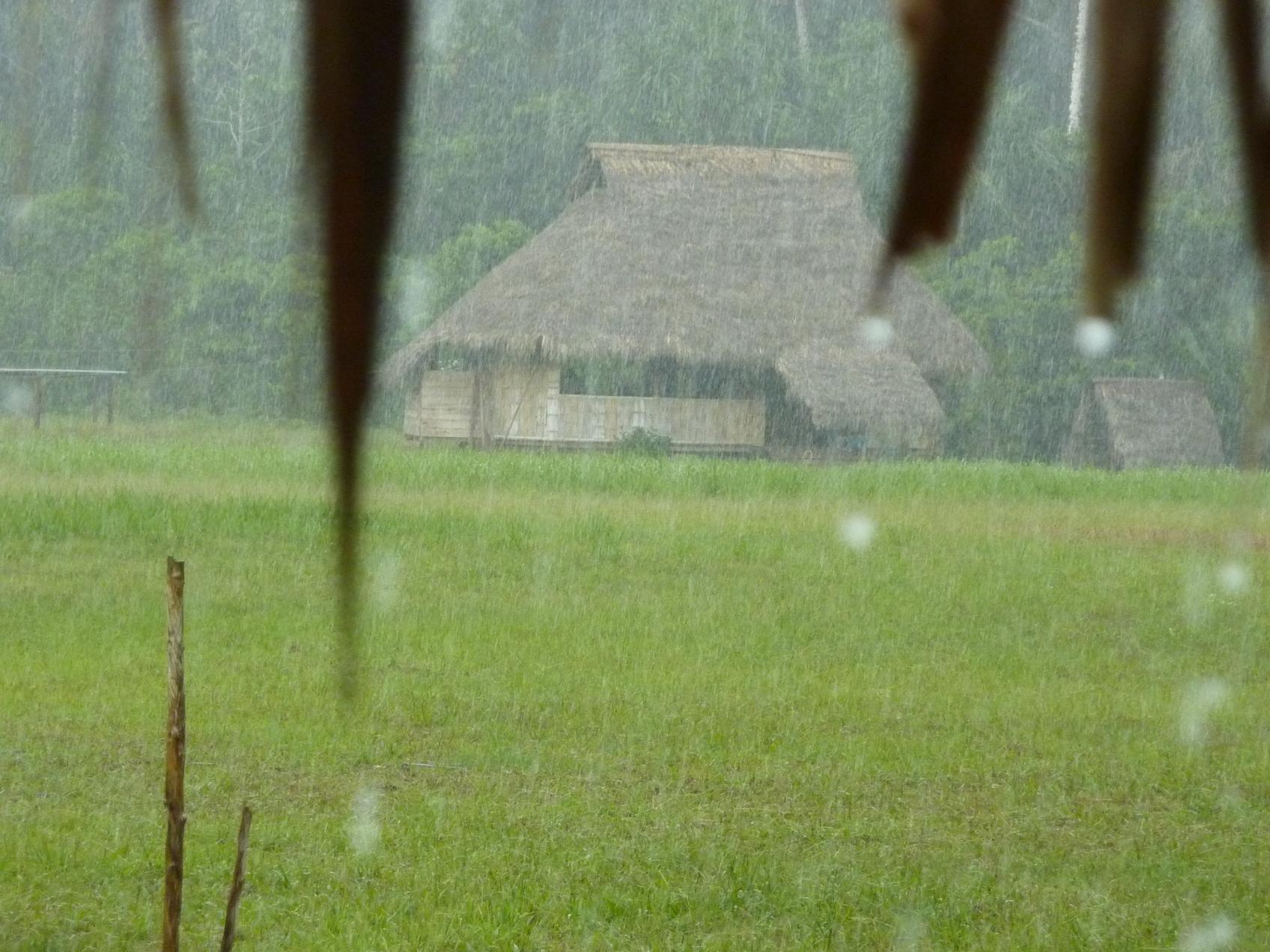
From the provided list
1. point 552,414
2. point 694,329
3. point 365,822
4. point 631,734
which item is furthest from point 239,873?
point 552,414

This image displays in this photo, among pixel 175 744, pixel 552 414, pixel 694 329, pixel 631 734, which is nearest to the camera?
pixel 175 744

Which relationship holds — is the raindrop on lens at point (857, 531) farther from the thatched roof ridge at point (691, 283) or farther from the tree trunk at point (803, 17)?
the tree trunk at point (803, 17)

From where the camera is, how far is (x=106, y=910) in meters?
3.44

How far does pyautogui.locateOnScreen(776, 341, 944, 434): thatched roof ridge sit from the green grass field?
16.7 feet

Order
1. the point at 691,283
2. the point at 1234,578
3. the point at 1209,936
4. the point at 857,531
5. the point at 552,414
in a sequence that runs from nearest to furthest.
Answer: the point at 1209,936 < the point at 1234,578 < the point at 857,531 < the point at 691,283 < the point at 552,414

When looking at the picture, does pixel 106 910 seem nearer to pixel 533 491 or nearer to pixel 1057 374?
pixel 533 491

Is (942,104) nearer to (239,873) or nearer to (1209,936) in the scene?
(239,873)

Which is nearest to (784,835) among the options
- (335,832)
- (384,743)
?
(335,832)

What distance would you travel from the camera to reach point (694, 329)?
15.1 m

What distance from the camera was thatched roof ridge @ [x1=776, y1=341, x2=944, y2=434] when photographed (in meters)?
15.3

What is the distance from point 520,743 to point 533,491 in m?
7.08

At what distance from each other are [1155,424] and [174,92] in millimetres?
17580

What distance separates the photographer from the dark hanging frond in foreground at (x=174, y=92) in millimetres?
234

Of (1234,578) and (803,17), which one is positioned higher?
(803,17)
